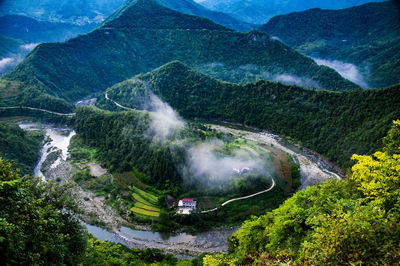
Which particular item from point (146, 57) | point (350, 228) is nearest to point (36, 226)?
point (350, 228)

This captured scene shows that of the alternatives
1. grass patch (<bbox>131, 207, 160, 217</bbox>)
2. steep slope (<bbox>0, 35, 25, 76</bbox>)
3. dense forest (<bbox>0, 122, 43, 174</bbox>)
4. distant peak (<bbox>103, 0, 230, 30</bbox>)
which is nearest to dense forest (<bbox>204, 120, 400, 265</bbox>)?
grass patch (<bbox>131, 207, 160, 217</bbox>)

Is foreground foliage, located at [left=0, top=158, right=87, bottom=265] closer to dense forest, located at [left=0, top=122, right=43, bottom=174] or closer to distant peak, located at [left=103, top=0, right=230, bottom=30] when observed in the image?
dense forest, located at [left=0, top=122, right=43, bottom=174]

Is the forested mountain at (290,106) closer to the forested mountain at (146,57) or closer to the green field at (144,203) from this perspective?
the forested mountain at (146,57)

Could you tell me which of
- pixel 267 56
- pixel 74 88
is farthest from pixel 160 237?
pixel 267 56

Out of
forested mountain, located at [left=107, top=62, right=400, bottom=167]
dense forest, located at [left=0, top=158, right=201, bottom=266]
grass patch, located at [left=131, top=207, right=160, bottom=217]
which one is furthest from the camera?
forested mountain, located at [left=107, top=62, right=400, bottom=167]

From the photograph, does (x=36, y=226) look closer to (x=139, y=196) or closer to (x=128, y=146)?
(x=139, y=196)

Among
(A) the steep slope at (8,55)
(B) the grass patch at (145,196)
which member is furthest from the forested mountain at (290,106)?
(A) the steep slope at (8,55)
